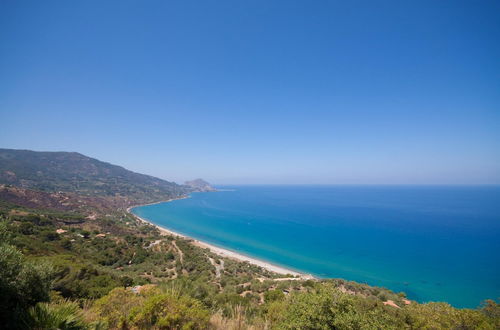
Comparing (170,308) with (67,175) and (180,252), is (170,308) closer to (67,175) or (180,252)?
(180,252)

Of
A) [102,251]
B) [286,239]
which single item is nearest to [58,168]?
[102,251]

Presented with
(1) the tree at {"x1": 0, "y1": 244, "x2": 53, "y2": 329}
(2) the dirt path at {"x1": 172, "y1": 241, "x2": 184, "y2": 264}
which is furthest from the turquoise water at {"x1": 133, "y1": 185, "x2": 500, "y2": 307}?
(1) the tree at {"x1": 0, "y1": 244, "x2": 53, "y2": 329}

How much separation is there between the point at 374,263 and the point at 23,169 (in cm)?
16623

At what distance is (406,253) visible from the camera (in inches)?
1650

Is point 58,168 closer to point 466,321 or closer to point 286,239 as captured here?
point 286,239

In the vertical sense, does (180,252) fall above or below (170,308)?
below

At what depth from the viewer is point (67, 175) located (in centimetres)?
12625

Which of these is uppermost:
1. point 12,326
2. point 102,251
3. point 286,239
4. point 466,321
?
point 12,326

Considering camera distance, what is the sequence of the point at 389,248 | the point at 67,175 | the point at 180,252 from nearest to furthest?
the point at 180,252, the point at 389,248, the point at 67,175

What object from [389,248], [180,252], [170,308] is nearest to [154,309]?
[170,308]

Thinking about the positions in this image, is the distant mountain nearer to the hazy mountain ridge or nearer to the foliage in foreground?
the hazy mountain ridge

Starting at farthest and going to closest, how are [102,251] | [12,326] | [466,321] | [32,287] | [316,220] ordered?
[316,220] < [102,251] < [466,321] < [32,287] < [12,326]

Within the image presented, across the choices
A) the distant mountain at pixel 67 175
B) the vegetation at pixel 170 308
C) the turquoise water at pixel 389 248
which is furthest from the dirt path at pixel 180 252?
the distant mountain at pixel 67 175

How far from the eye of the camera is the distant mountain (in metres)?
91.7
